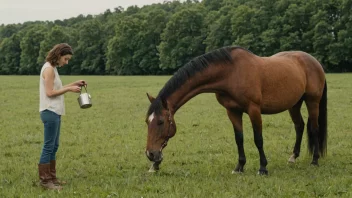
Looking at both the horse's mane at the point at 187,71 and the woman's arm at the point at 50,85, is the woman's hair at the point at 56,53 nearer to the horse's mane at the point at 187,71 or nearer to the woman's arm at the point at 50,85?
the woman's arm at the point at 50,85

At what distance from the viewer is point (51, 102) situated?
586 cm

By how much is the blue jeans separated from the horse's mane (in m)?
1.43

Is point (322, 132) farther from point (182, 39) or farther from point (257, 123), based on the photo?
point (182, 39)

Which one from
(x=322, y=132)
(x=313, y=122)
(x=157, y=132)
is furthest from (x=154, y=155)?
(x=322, y=132)

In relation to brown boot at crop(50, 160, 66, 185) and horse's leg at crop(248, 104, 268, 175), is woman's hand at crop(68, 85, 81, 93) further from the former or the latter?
horse's leg at crop(248, 104, 268, 175)

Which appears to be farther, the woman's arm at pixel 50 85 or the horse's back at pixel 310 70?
the horse's back at pixel 310 70

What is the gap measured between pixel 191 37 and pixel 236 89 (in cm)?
7131

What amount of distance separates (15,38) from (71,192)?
111 metres

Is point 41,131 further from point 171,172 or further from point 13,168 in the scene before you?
point 171,172

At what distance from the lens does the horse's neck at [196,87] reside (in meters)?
6.41

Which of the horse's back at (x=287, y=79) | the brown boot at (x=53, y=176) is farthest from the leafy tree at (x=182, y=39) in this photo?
the brown boot at (x=53, y=176)

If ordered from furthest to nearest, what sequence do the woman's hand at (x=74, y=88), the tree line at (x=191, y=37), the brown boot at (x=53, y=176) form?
the tree line at (x=191, y=37) < the brown boot at (x=53, y=176) < the woman's hand at (x=74, y=88)

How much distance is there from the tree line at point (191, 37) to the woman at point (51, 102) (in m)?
55.9

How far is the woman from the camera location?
5820mm
